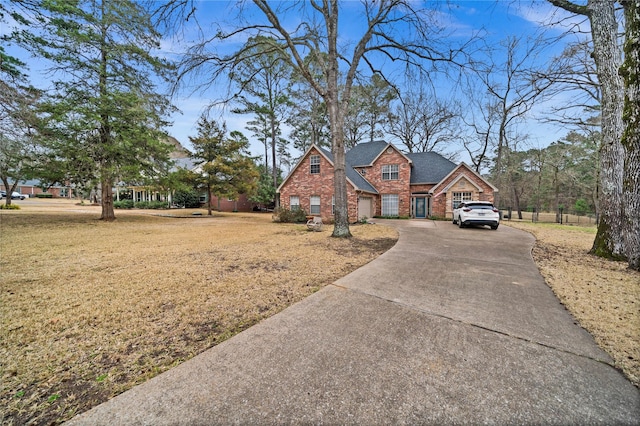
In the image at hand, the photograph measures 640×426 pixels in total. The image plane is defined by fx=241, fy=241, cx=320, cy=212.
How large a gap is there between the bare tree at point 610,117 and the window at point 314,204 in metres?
14.8

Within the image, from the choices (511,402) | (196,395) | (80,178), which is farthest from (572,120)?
(80,178)

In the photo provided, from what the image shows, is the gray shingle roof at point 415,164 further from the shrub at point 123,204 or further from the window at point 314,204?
the shrub at point 123,204

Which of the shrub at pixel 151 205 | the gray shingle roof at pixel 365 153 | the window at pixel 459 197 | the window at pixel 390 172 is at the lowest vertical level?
the shrub at pixel 151 205

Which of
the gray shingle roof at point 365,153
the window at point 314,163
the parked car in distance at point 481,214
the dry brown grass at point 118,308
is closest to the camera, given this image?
the dry brown grass at point 118,308

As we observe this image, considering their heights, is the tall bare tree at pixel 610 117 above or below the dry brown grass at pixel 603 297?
above

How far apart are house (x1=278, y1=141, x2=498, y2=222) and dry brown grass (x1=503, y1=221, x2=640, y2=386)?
12.0 m

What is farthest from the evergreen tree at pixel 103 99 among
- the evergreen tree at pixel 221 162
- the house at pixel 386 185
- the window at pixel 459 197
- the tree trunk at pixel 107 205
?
the window at pixel 459 197

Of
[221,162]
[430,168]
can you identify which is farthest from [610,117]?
[221,162]

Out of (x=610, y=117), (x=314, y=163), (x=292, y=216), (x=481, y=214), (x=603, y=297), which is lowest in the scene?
(x=603, y=297)

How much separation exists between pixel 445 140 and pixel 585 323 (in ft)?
96.1

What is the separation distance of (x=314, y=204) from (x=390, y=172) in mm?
7532

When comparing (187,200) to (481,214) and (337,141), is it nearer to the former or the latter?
(337,141)

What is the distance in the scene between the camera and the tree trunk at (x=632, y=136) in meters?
5.13

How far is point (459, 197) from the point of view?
62.3 ft
